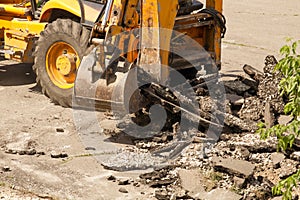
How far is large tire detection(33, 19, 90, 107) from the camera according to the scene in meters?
9.71

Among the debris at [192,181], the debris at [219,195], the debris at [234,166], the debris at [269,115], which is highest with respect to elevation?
the debris at [269,115]

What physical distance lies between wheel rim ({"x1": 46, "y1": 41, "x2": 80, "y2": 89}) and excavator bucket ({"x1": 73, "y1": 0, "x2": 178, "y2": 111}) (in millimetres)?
903

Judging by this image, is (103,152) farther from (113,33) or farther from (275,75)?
(275,75)

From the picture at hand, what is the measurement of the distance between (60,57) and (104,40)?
4.22ft

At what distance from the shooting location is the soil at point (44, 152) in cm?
727

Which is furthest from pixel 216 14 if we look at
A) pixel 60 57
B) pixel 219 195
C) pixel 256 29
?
pixel 256 29

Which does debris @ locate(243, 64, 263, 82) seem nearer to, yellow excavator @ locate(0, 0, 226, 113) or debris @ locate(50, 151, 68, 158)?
yellow excavator @ locate(0, 0, 226, 113)

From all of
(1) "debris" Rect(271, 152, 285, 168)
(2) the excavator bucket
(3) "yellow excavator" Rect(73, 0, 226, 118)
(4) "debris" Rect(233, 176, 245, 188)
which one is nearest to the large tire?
(3) "yellow excavator" Rect(73, 0, 226, 118)

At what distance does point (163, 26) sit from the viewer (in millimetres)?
8789

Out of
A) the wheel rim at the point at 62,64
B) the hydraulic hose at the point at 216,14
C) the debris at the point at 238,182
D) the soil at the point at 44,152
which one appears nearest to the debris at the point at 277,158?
the debris at the point at 238,182

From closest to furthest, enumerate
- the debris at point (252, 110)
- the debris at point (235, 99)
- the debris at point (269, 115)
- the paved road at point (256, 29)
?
the debris at point (269, 115), the debris at point (252, 110), the debris at point (235, 99), the paved road at point (256, 29)

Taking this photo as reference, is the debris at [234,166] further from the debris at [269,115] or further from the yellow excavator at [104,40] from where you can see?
the yellow excavator at [104,40]

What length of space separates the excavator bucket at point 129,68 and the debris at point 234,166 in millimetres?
1677

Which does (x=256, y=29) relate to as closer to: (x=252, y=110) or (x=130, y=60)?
(x=252, y=110)
